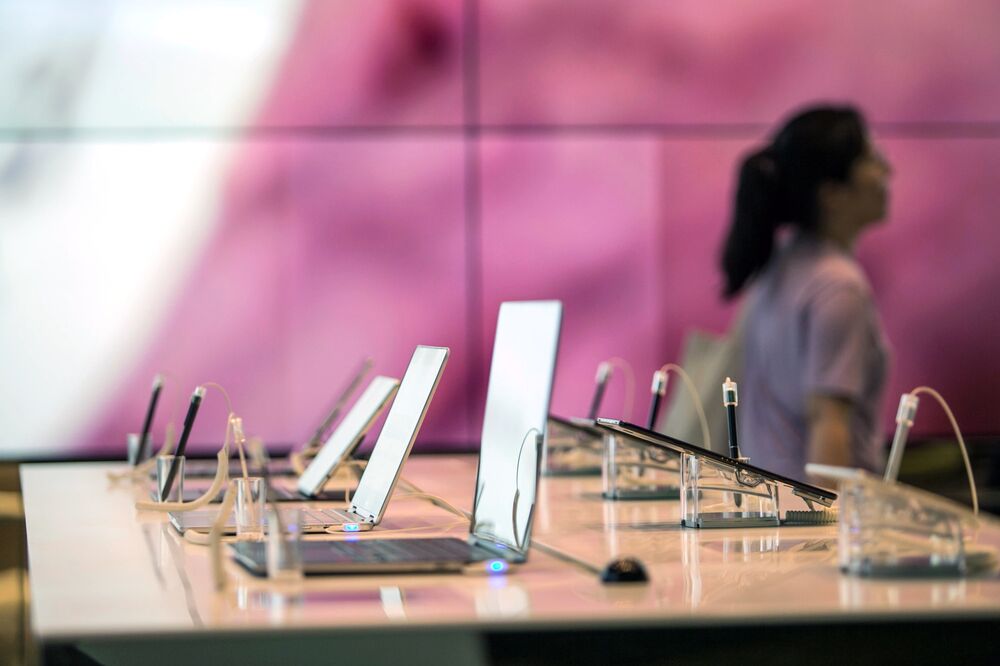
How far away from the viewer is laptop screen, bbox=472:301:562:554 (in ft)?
5.70

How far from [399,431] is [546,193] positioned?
303 centimetres

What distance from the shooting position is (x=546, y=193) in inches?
198

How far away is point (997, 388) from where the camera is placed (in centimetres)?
525

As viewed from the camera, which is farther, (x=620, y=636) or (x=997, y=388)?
(x=997, y=388)

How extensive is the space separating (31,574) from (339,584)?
38cm

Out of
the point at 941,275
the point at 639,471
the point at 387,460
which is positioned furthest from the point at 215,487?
the point at 941,275

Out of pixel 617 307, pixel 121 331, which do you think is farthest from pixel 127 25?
pixel 617 307

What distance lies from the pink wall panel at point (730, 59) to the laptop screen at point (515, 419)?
10.2 ft

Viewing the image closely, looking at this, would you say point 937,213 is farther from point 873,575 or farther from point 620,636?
point 620,636

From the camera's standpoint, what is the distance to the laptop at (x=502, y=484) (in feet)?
5.32

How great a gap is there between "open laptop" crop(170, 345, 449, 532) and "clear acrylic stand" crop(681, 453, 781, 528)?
37 cm

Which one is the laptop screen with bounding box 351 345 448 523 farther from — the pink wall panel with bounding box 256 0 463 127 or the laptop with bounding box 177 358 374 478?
the pink wall panel with bounding box 256 0 463 127

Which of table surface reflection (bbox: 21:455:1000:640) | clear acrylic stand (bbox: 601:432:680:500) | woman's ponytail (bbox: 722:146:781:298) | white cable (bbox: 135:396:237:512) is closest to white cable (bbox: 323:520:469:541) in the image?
table surface reflection (bbox: 21:455:1000:640)

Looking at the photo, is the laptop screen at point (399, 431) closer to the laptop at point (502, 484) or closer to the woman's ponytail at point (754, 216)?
the laptop at point (502, 484)
